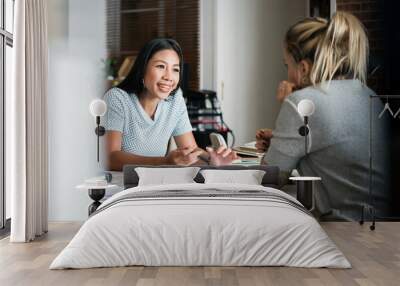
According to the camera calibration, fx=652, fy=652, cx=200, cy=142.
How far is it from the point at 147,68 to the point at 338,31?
2.12 metres

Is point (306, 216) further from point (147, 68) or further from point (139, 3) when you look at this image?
point (139, 3)

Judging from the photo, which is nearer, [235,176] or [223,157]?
Result: [235,176]

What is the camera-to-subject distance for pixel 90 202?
7320 mm

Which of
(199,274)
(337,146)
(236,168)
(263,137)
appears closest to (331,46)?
(337,146)

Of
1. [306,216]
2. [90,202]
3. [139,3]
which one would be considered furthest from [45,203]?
[306,216]

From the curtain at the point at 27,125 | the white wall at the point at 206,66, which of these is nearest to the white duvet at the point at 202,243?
the curtain at the point at 27,125

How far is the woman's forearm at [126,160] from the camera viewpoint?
23.2ft

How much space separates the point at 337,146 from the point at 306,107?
21.3 inches

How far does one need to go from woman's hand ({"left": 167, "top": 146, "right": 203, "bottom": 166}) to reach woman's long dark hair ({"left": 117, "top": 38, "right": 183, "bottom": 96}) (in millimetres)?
647

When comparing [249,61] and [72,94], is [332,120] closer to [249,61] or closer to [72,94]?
[249,61]

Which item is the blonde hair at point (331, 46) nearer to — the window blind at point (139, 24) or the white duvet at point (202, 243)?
the window blind at point (139, 24)

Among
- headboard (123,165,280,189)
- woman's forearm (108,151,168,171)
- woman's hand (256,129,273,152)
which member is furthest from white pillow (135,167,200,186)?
woman's hand (256,129,273,152)

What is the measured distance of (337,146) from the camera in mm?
7000

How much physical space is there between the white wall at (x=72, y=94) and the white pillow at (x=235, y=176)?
1304 mm
